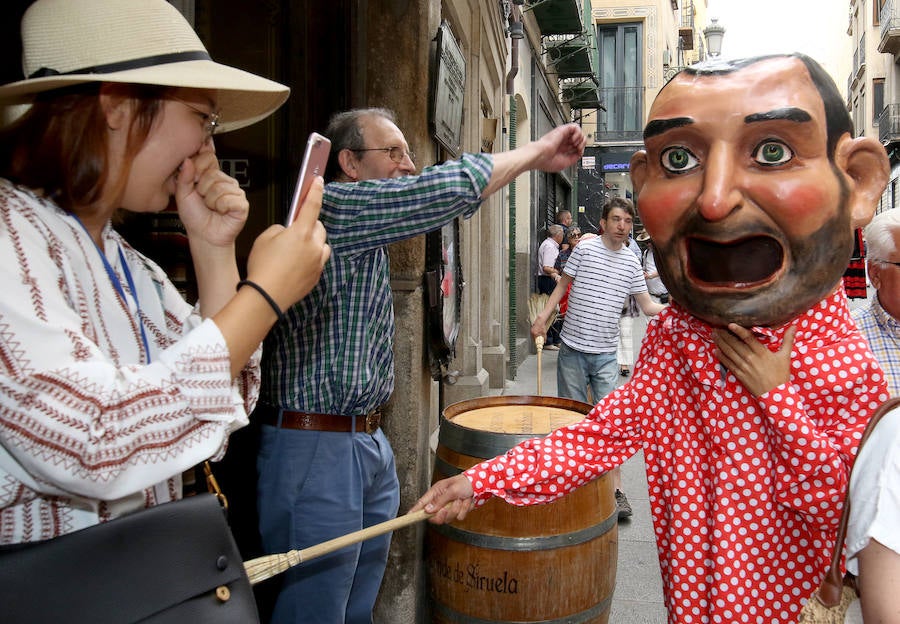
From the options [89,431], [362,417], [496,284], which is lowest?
[496,284]

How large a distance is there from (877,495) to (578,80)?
18.2 meters

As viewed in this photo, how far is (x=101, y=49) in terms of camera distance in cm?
113

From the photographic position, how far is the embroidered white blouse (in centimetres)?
95

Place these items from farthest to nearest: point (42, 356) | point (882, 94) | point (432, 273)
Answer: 1. point (882, 94)
2. point (432, 273)
3. point (42, 356)

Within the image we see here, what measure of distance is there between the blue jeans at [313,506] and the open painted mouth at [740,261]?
1307mm

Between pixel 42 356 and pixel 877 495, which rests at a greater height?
pixel 42 356

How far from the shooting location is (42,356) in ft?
3.12

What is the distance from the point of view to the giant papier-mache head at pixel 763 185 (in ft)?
4.40

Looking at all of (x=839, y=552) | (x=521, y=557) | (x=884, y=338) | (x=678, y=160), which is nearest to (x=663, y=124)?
(x=678, y=160)

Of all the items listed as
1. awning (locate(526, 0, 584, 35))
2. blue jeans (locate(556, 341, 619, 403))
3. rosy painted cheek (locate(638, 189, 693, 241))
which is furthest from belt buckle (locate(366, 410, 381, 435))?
awning (locate(526, 0, 584, 35))

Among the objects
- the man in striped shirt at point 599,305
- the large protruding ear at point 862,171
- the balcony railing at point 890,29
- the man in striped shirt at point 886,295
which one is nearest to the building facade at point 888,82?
the balcony railing at point 890,29

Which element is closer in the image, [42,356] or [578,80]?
[42,356]

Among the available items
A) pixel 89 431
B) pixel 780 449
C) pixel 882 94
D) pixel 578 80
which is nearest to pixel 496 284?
pixel 780 449

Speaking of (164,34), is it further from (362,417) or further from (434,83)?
(434,83)
